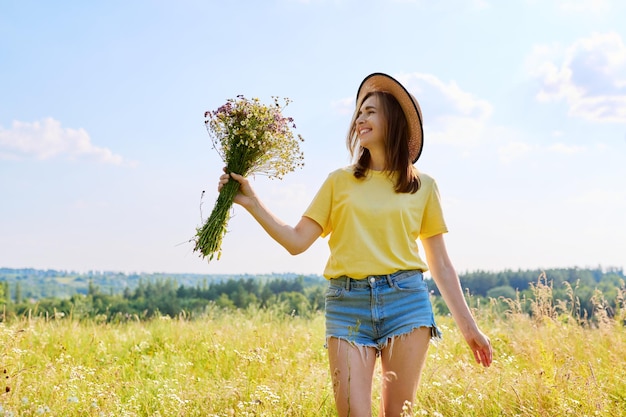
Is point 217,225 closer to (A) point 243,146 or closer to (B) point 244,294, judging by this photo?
(A) point 243,146

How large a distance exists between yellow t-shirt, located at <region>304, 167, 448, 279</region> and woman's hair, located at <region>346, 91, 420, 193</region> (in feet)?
0.15

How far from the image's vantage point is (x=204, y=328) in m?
8.02

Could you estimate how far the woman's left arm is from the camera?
371 centimetres

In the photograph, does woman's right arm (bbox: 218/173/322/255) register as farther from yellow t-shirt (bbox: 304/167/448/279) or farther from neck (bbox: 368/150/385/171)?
neck (bbox: 368/150/385/171)

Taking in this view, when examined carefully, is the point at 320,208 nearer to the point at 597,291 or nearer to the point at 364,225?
the point at 364,225

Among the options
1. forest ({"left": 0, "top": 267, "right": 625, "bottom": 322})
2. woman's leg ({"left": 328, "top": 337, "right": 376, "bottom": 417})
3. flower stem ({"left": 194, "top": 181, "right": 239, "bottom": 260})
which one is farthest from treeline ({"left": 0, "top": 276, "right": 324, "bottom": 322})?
woman's leg ({"left": 328, "top": 337, "right": 376, "bottom": 417})

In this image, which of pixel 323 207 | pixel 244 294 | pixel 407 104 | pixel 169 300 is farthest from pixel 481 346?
pixel 169 300

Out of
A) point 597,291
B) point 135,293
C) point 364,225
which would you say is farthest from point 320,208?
point 135,293

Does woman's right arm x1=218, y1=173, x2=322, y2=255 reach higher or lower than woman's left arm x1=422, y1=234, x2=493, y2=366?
higher

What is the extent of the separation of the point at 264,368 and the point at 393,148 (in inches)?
104

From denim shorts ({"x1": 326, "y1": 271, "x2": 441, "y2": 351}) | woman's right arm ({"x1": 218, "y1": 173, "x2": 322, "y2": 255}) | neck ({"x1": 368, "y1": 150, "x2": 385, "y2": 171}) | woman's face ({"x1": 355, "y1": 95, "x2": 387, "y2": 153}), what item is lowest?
denim shorts ({"x1": 326, "y1": 271, "x2": 441, "y2": 351})

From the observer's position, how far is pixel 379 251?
3.42m

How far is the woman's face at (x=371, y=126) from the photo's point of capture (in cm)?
375

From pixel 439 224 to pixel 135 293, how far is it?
4151 centimetres
